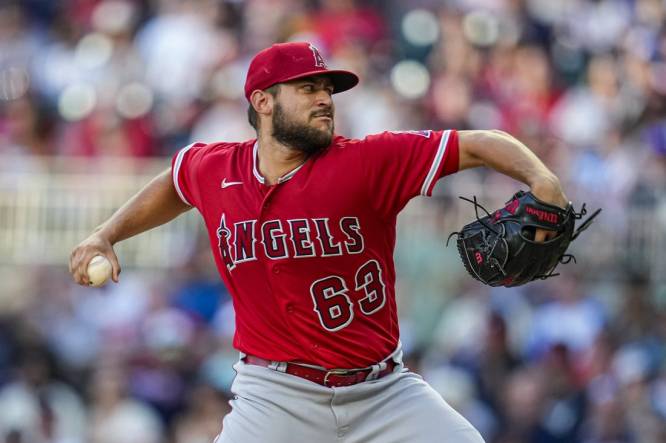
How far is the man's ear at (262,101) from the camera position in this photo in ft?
15.8

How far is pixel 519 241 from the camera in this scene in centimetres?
434

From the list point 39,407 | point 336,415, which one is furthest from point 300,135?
point 39,407

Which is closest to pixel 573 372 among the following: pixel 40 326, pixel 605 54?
pixel 605 54

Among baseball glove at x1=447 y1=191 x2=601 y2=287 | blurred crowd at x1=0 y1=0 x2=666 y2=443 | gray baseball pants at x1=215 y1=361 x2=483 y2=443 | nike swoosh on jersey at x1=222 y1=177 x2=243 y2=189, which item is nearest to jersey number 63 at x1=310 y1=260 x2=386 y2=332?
gray baseball pants at x1=215 y1=361 x2=483 y2=443

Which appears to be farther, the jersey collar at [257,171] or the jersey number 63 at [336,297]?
the jersey collar at [257,171]

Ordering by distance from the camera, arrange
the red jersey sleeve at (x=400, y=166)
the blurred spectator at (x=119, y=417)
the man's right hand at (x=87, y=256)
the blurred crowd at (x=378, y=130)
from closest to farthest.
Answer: the red jersey sleeve at (x=400, y=166) < the man's right hand at (x=87, y=256) < the blurred crowd at (x=378, y=130) < the blurred spectator at (x=119, y=417)

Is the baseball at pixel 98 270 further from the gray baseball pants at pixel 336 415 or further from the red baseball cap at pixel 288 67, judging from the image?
the red baseball cap at pixel 288 67

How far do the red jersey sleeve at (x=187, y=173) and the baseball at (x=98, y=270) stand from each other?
1.44ft

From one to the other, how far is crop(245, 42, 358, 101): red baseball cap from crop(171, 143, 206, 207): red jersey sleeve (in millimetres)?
386

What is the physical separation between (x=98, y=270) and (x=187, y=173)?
543 millimetres

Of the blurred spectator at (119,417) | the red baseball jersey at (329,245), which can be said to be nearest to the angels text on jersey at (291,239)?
the red baseball jersey at (329,245)

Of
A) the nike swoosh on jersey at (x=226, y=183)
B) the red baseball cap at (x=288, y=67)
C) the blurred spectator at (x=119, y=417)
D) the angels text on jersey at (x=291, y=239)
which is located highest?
the red baseball cap at (x=288, y=67)

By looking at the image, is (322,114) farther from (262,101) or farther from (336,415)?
(336,415)

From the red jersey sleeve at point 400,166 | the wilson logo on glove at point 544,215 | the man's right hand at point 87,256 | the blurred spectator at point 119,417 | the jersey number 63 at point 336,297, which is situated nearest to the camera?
the wilson logo on glove at point 544,215
